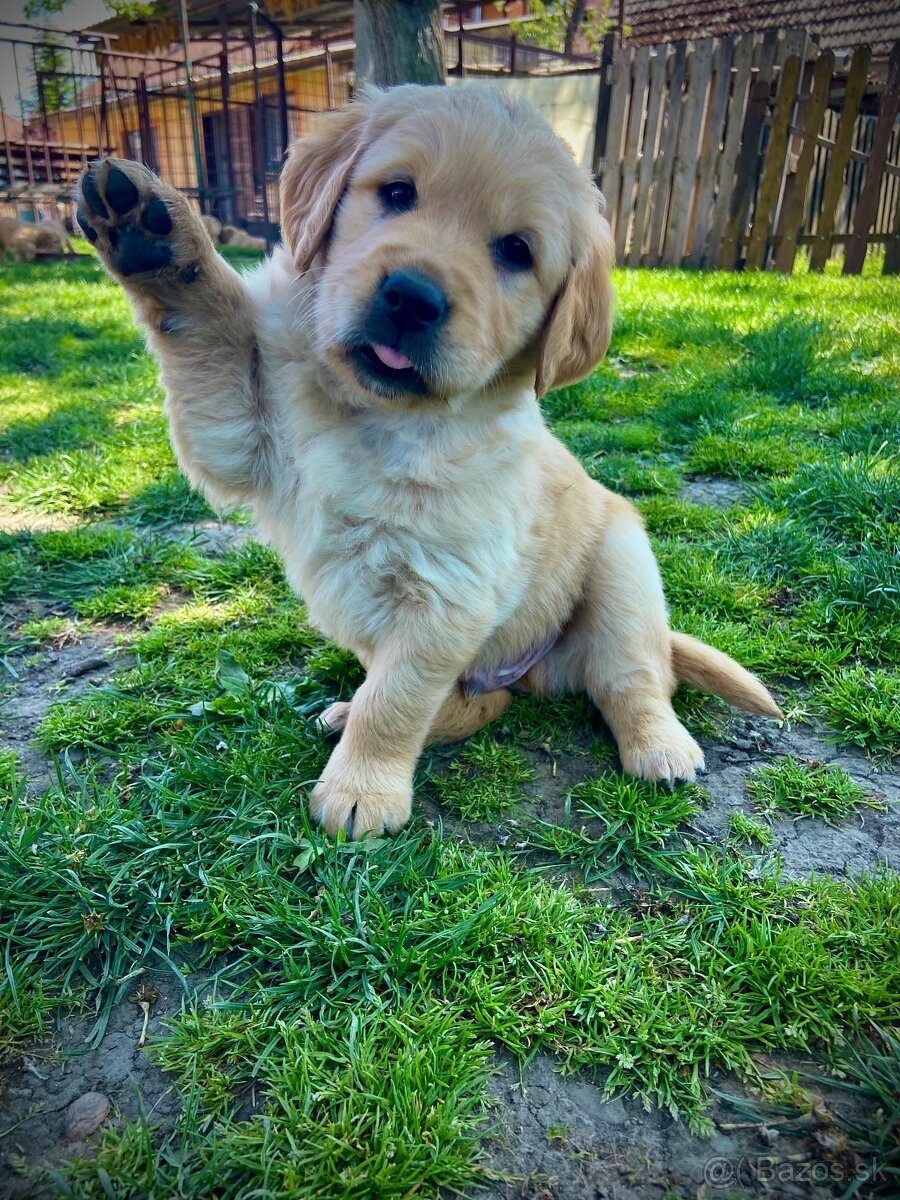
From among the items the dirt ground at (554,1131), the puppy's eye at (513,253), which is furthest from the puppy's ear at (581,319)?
the dirt ground at (554,1131)

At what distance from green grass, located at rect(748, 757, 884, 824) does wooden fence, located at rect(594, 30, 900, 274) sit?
28.2 feet

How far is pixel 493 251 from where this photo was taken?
203cm

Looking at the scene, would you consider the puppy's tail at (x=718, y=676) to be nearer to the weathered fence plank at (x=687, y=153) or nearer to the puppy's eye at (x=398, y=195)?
the puppy's eye at (x=398, y=195)

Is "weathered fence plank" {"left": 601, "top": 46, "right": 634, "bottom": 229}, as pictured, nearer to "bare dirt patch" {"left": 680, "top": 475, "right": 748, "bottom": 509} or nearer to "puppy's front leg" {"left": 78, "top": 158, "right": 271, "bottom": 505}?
"bare dirt patch" {"left": 680, "top": 475, "right": 748, "bottom": 509}

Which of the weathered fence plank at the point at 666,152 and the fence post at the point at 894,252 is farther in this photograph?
the weathered fence plank at the point at 666,152

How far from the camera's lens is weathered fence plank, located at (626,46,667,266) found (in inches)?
371

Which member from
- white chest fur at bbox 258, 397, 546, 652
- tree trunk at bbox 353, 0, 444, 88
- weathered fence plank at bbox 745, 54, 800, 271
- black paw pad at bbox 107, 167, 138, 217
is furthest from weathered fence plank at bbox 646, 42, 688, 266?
black paw pad at bbox 107, 167, 138, 217

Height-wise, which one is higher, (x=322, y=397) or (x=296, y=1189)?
(x=322, y=397)

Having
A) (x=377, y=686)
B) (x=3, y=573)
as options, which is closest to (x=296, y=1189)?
(x=377, y=686)

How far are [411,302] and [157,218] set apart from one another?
0.63 meters

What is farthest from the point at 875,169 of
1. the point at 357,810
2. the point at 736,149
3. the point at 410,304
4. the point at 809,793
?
the point at 357,810

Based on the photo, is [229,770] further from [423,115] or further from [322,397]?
[423,115]

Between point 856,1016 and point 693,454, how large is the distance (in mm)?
3303

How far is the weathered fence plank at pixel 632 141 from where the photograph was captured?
9.50 m
